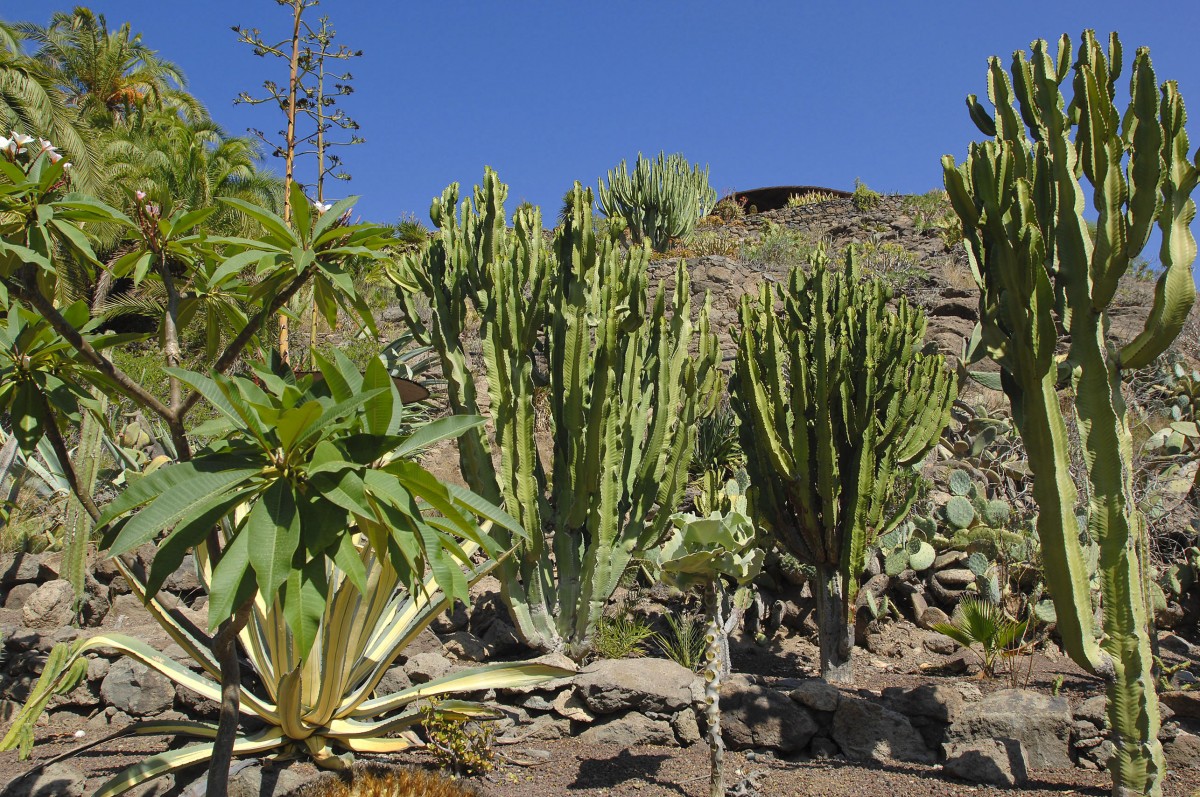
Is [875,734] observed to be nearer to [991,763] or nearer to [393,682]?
[991,763]

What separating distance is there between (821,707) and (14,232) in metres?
3.91

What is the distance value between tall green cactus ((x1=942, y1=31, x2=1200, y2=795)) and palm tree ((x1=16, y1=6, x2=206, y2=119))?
64.8 feet

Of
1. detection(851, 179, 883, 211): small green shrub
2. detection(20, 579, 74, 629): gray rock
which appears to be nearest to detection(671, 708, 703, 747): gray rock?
detection(20, 579, 74, 629): gray rock

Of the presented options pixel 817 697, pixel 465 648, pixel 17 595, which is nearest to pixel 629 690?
pixel 817 697

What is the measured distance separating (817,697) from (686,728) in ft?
2.24

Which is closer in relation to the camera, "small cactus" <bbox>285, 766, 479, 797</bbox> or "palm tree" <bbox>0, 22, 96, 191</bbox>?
"small cactus" <bbox>285, 766, 479, 797</bbox>

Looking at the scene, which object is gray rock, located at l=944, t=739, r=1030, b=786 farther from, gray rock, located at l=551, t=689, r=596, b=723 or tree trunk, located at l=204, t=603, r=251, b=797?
tree trunk, located at l=204, t=603, r=251, b=797

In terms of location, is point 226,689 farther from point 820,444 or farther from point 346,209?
point 820,444

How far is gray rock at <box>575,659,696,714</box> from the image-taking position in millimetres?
4551

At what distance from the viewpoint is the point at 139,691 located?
4.61 metres

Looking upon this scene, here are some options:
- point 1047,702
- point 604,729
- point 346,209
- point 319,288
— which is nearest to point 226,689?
point 319,288

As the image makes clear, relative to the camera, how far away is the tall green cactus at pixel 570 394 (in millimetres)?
5219

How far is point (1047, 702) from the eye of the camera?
406 centimetres

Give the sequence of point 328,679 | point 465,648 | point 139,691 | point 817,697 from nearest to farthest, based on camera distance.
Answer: point 328,679, point 817,697, point 139,691, point 465,648
